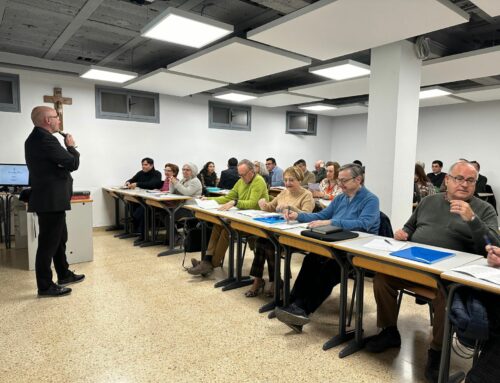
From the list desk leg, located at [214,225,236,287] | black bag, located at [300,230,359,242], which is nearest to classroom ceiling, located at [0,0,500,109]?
black bag, located at [300,230,359,242]

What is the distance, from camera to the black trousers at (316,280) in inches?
103

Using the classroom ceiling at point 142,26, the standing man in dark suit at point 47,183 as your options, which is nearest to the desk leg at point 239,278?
the standing man in dark suit at point 47,183

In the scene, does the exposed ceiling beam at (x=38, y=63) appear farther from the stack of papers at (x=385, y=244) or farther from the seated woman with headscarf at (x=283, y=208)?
the stack of papers at (x=385, y=244)

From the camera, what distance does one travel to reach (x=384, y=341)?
2.35 metres

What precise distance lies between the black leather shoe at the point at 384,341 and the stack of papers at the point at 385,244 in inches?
23.8

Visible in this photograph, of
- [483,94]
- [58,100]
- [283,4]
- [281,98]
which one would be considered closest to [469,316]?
[283,4]

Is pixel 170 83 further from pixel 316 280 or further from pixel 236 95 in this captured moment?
pixel 316 280

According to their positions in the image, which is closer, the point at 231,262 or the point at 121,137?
the point at 231,262

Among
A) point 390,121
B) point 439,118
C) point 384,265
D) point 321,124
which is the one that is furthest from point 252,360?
point 321,124

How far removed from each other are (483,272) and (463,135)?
7452 mm

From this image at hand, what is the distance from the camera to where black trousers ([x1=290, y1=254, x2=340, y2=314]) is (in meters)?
2.62

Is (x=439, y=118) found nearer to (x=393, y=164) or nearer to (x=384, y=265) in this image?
(x=393, y=164)

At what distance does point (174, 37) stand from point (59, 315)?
274 centimetres

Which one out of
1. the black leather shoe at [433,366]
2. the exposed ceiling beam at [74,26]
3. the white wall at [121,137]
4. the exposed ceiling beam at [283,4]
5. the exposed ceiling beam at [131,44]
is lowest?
the black leather shoe at [433,366]
